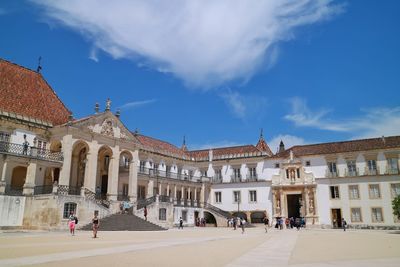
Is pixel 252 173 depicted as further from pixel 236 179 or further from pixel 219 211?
pixel 219 211

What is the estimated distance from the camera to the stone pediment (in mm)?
30062

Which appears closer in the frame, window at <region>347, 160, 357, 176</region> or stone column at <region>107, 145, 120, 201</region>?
stone column at <region>107, 145, 120, 201</region>

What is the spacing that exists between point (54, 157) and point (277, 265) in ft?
76.6

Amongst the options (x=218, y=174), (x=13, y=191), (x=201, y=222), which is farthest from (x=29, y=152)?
(x=218, y=174)

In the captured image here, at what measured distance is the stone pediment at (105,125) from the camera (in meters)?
30.1

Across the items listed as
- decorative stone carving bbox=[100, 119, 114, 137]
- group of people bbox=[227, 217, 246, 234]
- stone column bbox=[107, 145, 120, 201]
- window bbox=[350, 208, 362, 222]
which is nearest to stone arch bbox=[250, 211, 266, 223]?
group of people bbox=[227, 217, 246, 234]

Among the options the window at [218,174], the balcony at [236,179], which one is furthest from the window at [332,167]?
the window at [218,174]

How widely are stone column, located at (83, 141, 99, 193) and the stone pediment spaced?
1.45 metres

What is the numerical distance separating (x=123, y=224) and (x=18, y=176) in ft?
31.8

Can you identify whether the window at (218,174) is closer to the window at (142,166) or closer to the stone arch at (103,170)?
the window at (142,166)

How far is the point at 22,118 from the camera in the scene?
27.8 m

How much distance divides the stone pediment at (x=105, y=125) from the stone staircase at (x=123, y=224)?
7.60 meters

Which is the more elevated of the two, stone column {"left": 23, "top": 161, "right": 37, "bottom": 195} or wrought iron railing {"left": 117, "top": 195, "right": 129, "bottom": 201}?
stone column {"left": 23, "top": 161, "right": 37, "bottom": 195}

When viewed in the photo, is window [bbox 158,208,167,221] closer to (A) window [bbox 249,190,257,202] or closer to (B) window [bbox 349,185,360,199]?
(A) window [bbox 249,190,257,202]
